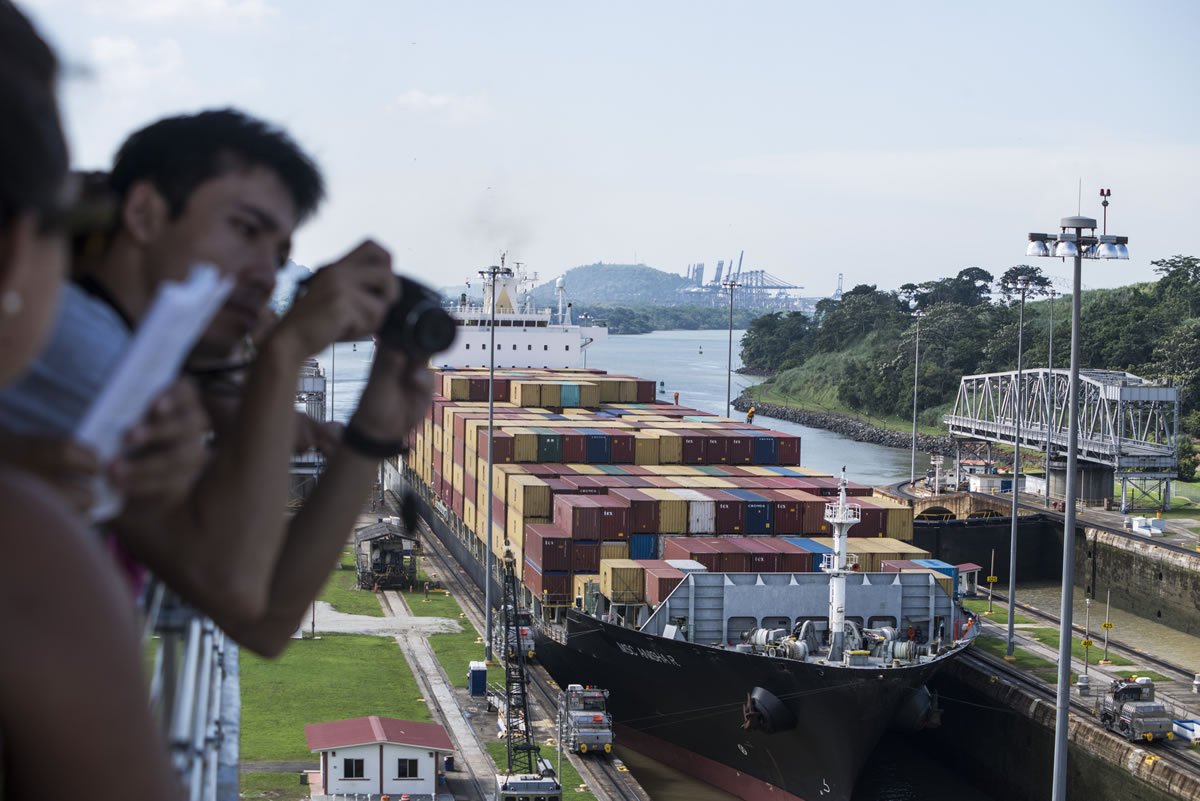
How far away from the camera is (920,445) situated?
84.5m

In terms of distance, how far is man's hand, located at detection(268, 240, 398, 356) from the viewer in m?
1.92

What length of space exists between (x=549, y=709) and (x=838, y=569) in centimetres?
677

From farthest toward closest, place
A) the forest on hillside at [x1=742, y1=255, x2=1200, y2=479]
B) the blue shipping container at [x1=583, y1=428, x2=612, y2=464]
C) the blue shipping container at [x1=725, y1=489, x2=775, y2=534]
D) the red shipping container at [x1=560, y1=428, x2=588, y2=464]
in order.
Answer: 1. the forest on hillside at [x1=742, y1=255, x2=1200, y2=479]
2. the blue shipping container at [x1=583, y1=428, x2=612, y2=464]
3. the red shipping container at [x1=560, y1=428, x2=588, y2=464]
4. the blue shipping container at [x1=725, y1=489, x2=775, y2=534]

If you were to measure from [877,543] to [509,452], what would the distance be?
1037cm

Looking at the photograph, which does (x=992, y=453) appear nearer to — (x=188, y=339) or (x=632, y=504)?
(x=632, y=504)

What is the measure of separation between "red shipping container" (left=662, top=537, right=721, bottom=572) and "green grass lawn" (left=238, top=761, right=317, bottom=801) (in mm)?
8709

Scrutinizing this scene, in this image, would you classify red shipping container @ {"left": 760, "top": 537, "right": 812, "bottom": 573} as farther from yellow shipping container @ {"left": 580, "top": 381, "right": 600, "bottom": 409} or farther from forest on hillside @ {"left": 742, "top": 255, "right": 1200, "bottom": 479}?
forest on hillside @ {"left": 742, "top": 255, "right": 1200, "bottom": 479}

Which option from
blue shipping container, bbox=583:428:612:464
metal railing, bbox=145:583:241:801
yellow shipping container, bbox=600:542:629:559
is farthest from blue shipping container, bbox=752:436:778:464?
metal railing, bbox=145:583:241:801

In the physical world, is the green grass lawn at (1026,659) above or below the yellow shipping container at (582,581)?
below

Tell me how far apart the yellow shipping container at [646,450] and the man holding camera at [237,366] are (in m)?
34.4

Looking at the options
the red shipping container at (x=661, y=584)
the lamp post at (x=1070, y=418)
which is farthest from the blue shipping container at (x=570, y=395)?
the lamp post at (x=1070, y=418)

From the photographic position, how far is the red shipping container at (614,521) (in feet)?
91.2

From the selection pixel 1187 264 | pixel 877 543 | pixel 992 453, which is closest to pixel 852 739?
pixel 877 543

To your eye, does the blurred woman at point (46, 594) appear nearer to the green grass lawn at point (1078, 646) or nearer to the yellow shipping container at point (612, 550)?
the yellow shipping container at point (612, 550)
